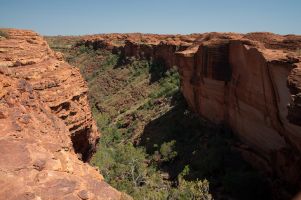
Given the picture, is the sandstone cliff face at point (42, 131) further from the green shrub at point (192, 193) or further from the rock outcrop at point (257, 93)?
the rock outcrop at point (257, 93)

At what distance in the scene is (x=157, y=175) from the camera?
27.4 meters

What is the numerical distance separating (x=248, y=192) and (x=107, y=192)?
16.1 m

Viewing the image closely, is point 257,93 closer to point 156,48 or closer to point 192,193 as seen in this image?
point 192,193

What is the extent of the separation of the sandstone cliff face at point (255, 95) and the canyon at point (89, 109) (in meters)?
0.06

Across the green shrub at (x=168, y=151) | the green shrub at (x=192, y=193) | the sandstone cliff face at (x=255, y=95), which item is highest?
the sandstone cliff face at (x=255, y=95)

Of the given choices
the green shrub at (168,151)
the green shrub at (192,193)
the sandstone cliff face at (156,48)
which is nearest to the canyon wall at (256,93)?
the green shrub at (168,151)

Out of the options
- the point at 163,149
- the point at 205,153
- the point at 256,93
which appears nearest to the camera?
the point at 256,93

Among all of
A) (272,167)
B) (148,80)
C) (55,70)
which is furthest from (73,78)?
(148,80)

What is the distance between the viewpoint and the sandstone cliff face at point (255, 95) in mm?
19906

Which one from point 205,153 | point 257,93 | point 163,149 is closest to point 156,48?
point 163,149

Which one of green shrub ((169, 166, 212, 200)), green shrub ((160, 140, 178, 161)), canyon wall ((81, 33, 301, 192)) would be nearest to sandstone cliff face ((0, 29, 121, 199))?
green shrub ((169, 166, 212, 200))

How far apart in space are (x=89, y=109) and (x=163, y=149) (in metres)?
11.6

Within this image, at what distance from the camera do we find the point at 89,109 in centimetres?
2103

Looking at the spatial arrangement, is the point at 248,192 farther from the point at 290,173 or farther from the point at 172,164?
the point at 172,164
